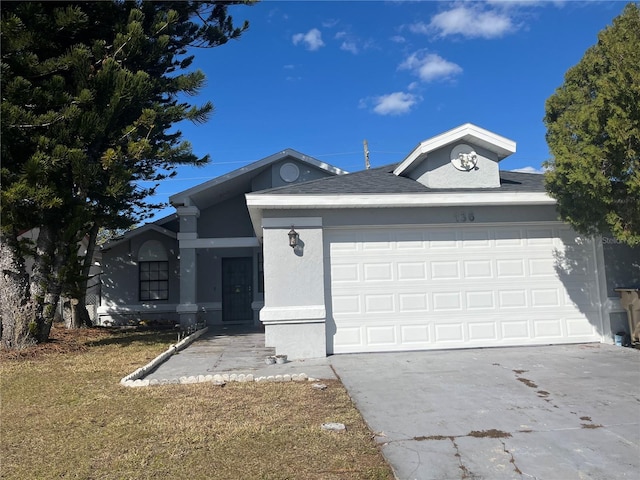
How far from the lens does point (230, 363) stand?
800cm

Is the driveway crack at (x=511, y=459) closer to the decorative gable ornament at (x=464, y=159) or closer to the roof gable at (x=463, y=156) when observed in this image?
the roof gable at (x=463, y=156)

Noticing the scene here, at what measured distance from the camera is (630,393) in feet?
18.0

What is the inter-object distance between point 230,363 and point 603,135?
22.3ft

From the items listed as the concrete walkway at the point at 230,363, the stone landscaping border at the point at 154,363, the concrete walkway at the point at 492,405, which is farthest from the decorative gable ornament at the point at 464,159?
the stone landscaping border at the point at 154,363

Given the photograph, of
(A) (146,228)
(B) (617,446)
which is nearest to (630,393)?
(B) (617,446)

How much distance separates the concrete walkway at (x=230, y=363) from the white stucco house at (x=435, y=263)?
589 millimetres

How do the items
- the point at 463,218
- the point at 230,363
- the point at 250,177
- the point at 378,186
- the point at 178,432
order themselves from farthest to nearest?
the point at 250,177, the point at 378,186, the point at 463,218, the point at 230,363, the point at 178,432

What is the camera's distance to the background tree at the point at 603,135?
635cm

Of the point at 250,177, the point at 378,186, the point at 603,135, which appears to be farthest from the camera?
the point at 250,177

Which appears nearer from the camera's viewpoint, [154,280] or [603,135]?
[603,135]

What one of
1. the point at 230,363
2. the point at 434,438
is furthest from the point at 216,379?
the point at 434,438

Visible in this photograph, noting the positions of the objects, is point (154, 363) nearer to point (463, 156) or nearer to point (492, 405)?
point (492, 405)

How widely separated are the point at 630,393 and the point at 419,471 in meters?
3.45

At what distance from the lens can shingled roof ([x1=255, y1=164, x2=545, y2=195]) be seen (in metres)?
8.44
